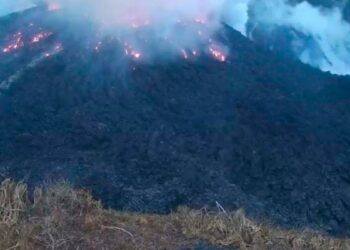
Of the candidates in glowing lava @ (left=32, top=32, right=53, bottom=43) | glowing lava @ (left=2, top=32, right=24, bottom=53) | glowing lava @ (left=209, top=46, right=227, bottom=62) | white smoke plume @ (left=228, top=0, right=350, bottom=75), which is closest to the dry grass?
glowing lava @ (left=209, top=46, right=227, bottom=62)

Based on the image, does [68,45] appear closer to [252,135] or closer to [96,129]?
[96,129]

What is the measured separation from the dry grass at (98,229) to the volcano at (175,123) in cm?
1091

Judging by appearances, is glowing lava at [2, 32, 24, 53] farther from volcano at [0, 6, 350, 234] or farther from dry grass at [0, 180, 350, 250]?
dry grass at [0, 180, 350, 250]

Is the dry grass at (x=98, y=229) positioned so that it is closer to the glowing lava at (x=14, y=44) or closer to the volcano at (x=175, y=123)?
the volcano at (x=175, y=123)

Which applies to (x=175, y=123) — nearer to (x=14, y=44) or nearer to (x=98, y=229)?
(x=14, y=44)

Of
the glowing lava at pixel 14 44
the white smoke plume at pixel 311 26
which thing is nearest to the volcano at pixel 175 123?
the glowing lava at pixel 14 44

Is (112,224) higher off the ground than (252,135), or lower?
higher

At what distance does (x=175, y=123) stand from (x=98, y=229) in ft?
64.0

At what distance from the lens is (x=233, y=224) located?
205 inches

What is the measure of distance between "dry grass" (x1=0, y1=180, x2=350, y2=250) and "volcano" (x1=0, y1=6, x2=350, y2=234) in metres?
10.9

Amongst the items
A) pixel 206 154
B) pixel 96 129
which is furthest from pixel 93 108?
pixel 206 154

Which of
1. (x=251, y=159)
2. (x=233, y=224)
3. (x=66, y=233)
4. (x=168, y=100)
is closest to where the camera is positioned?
(x=66, y=233)

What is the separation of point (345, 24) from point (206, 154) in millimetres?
25398

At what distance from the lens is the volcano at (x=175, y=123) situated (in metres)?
19.1
